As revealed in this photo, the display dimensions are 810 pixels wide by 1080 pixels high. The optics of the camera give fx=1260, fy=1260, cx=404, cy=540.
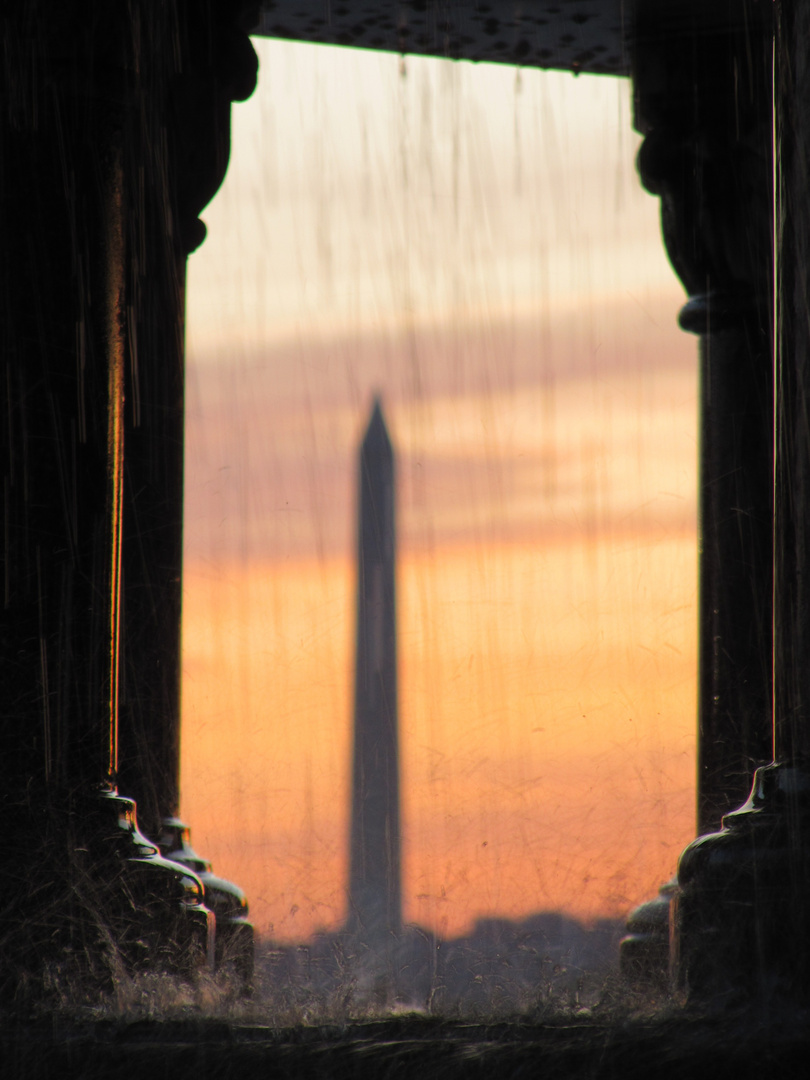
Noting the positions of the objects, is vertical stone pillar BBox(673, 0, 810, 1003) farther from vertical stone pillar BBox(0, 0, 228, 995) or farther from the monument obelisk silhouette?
vertical stone pillar BBox(0, 0, 228, 995)

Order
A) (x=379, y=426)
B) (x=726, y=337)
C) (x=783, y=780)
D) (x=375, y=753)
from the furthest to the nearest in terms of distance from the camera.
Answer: (x=379, y=426) < (x=726, y=337) < (x=375, y=753) < (x=783, y=780)

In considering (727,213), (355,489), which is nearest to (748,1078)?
(355,489)

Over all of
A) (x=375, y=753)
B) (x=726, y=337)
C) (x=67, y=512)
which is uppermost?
(x=726, y=337)

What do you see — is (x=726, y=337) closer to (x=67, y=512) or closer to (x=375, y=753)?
(x=375, y=753)

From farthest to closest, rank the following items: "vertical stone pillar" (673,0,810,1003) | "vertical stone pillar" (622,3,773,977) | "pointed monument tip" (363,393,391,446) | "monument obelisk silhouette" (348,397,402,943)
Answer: "pointed monument tip" (363,393,391,446) → "vertical stone pillar" (622,3,773,977) → "monument obelisk silhouette" (348,397,402,943) → "vertical stone pillar" (673,0,810,1003)

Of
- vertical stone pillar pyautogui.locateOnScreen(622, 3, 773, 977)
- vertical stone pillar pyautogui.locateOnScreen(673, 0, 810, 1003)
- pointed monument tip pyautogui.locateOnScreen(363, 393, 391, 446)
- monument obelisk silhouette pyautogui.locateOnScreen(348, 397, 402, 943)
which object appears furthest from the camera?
pointed monument tip pyautogui.locateOnScreen(363, 393, 391, 446)

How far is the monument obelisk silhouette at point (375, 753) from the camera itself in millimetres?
2555

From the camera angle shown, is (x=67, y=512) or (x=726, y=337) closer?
(x=67, y=512)

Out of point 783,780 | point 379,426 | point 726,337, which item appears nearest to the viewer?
point 783,780

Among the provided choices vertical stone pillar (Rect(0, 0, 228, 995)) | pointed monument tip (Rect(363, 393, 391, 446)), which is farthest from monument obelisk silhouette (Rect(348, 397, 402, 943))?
pointed monument tip (Rect(363, 393, 391, 446))

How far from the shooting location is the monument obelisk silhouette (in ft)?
8.38

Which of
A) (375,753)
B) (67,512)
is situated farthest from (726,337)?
(67,512)

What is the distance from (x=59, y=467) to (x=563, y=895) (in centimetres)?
129

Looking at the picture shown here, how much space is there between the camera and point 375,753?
8.92 feet
